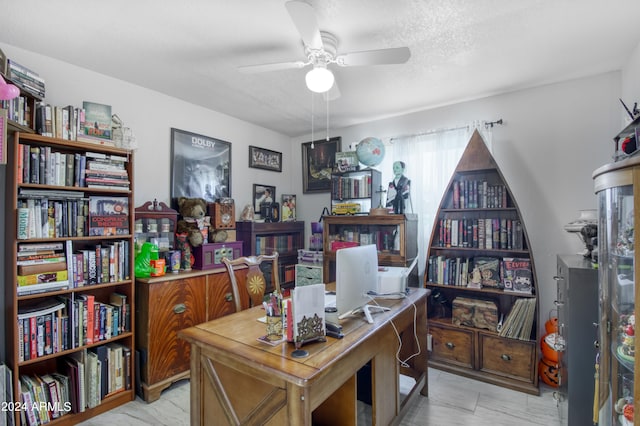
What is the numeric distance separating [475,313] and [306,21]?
2660mm

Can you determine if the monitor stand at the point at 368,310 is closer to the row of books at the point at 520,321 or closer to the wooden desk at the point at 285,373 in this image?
the wooden desk at the point at 285,373

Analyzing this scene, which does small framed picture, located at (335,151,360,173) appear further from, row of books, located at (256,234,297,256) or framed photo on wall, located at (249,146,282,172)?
row of books, located at (256,234,297,256)

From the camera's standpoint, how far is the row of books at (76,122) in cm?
195

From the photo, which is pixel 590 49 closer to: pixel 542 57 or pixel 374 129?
pixel 542 57

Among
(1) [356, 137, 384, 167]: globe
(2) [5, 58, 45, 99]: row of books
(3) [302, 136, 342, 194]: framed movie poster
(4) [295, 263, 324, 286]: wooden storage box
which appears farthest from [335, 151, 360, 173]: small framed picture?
(2) [5, 58, 45, 99]: row of books

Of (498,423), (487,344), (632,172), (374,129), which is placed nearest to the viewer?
(632,172)

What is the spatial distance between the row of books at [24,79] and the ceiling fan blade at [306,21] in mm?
1679

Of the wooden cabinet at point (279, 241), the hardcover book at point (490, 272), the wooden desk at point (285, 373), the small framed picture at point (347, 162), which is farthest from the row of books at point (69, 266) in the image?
the hardcover book at point (490, 272)

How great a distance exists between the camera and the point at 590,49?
2092 mm

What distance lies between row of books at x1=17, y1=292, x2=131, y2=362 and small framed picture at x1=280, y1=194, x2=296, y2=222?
2.11 metres

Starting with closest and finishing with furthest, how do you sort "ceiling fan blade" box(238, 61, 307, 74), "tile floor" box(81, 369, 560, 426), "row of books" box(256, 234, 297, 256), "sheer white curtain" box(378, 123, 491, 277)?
"ceiling fan blade" box(238, 61, 307, 74) → "tile floor" box(81, 369, 560, 426) → "sheer white curtain" box(378, 123, 491, 277) → "row of books" box(256, 234, 297, 256)

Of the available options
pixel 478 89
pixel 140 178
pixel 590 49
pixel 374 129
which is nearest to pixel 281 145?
pixel 374 129

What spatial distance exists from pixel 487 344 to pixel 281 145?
3.27 meters

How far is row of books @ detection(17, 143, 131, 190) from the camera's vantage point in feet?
6.19
